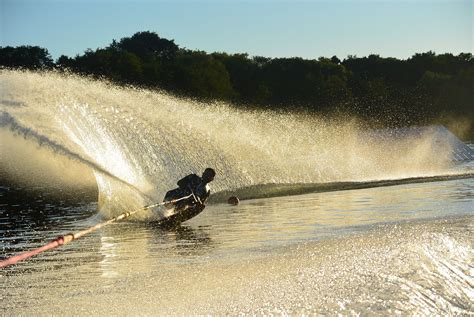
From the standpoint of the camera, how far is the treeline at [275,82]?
55.7 m

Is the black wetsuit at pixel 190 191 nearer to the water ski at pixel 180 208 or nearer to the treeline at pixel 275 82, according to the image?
the water ski at pixel 180 208

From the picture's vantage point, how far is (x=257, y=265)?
9.30m

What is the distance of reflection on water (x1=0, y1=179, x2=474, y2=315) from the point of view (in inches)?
290

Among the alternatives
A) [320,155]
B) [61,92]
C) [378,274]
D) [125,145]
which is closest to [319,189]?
[125,145]

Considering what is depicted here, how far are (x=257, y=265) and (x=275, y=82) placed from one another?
62283 mm

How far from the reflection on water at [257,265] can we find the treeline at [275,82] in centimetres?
3846

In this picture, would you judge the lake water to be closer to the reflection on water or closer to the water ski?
the reflection on water

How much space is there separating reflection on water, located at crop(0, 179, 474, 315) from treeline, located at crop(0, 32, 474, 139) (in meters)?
38.5

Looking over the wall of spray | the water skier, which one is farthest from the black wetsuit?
the wall of spray

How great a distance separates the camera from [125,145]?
19.3 meters

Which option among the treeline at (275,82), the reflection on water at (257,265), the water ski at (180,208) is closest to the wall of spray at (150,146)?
the water ski at (180,208)

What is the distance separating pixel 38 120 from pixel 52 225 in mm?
2169

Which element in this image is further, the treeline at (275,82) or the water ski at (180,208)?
the treeline at (275,82)

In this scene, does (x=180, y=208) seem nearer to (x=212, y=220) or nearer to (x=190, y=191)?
(x=190, y=191)
